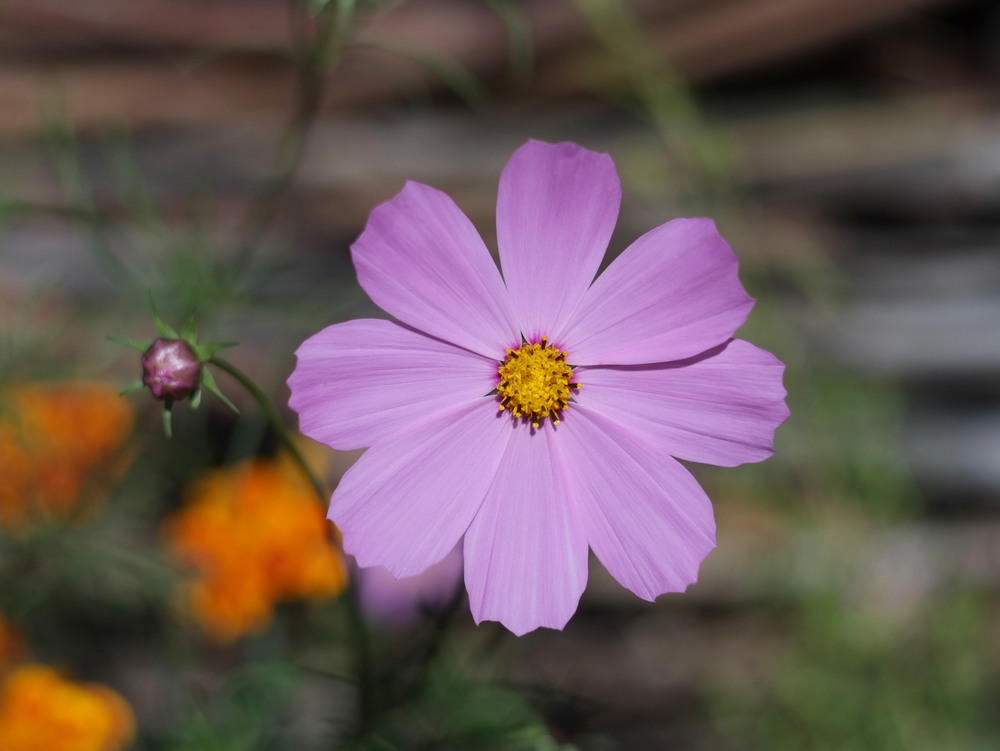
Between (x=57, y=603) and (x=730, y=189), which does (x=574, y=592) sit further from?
(x=730, y=189)

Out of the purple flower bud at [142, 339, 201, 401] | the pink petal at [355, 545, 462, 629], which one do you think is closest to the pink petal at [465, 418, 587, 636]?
the purple flower bud at [142, 339, 201, 401]

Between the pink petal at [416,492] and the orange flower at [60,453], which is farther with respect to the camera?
the orange flower at [60,453]

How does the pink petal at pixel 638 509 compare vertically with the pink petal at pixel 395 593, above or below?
below

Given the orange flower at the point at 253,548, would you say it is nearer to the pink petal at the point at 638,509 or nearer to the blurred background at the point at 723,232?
the blurred background at the point at 723,232

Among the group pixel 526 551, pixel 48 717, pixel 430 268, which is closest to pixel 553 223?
pixel 430 268

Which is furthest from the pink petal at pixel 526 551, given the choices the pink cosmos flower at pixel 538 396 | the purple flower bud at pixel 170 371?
the purple flower bud at pixel 170 371

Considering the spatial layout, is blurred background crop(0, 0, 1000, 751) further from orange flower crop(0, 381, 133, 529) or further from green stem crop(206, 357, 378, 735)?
green stem crop(206, 357, 378, 735)

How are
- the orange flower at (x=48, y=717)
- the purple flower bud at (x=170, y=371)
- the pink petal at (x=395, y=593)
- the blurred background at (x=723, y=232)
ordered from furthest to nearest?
the blurred background at (x=723, y=232)
the pink petal at (x=395, y=593)
the orange flower at (x=48, y=717)
the purple flower bud at (x=170, y=371)

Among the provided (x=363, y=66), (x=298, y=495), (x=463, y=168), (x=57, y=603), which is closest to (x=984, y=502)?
(x=463, y=168)

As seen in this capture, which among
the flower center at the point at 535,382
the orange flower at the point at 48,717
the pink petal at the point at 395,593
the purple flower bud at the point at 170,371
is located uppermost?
the pink petal at the point at 395,593
